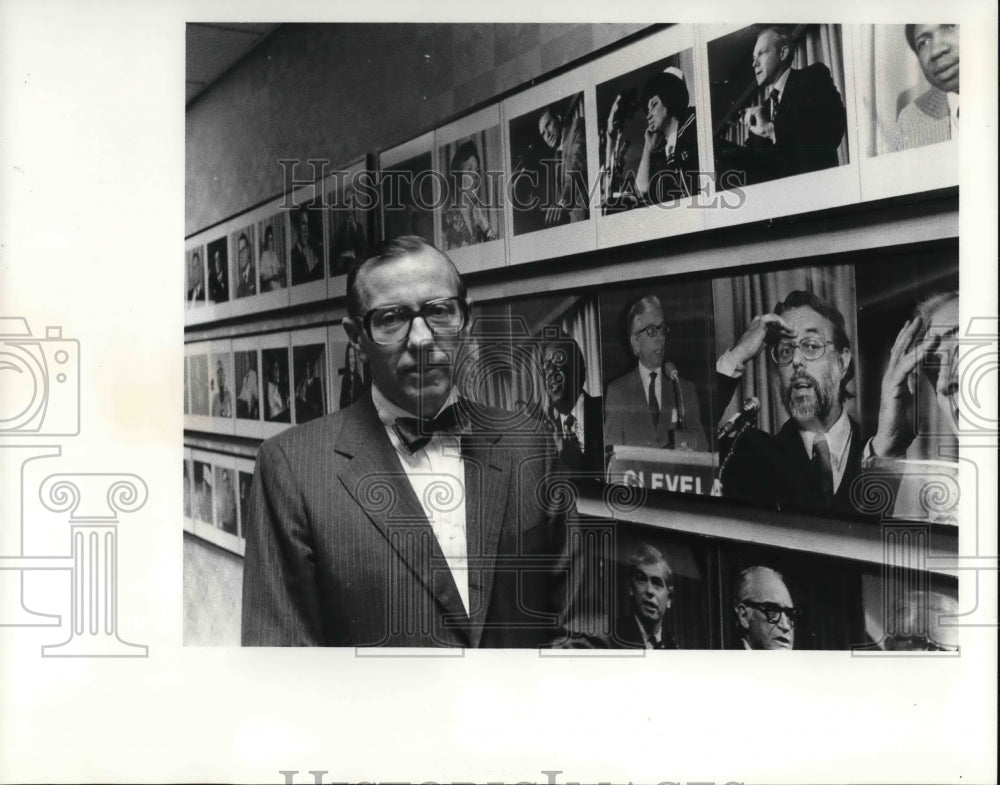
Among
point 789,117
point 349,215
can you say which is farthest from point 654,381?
point 349,215

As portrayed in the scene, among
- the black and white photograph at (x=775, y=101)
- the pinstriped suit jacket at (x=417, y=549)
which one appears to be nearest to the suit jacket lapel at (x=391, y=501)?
the pinstriped suit jacket at (x=417, y=549)

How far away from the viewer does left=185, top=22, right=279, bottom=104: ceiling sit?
8.54 ft

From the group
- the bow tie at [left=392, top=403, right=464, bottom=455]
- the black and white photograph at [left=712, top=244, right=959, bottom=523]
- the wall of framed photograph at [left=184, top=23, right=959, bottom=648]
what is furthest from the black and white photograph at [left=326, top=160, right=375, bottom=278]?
the black and white photograph at [left=712, top=244, right=959, bottom=523]

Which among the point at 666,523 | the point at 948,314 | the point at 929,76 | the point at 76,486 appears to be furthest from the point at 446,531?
the point at 929,76

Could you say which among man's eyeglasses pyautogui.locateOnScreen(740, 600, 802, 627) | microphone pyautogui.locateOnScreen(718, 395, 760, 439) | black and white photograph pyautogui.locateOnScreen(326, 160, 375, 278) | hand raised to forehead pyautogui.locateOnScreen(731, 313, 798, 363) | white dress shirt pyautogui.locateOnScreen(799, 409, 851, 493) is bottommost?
man's eyeglasses pyautogui.locateOnScreen(740, 600, 802, 627)

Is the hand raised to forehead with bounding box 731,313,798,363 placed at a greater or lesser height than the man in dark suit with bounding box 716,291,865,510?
greater

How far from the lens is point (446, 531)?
2.53m

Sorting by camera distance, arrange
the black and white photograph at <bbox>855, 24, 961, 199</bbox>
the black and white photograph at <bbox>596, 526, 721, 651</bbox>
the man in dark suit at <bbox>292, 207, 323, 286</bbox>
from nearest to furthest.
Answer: the black and white photograph at <bbox>855, 24, 961, 199</bbox> < the black and white photograph at <bbox>596, 526, 721, 651</bbox> < the man in dark suit at <bbox>292, 207, 323, 286</bbox>

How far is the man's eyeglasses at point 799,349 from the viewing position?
2.43 meters

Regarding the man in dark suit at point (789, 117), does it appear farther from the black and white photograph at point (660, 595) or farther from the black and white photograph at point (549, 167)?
the black and white photograph at point (660, 595)

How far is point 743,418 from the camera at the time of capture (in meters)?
2.46

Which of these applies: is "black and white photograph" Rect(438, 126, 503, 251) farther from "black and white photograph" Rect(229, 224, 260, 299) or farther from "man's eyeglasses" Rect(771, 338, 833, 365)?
"man's eyeglasses" Rect(771, 338, 833, 365)

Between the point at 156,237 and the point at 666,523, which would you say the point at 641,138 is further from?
the point at 156,237

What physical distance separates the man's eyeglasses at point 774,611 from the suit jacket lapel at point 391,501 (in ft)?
2.92
